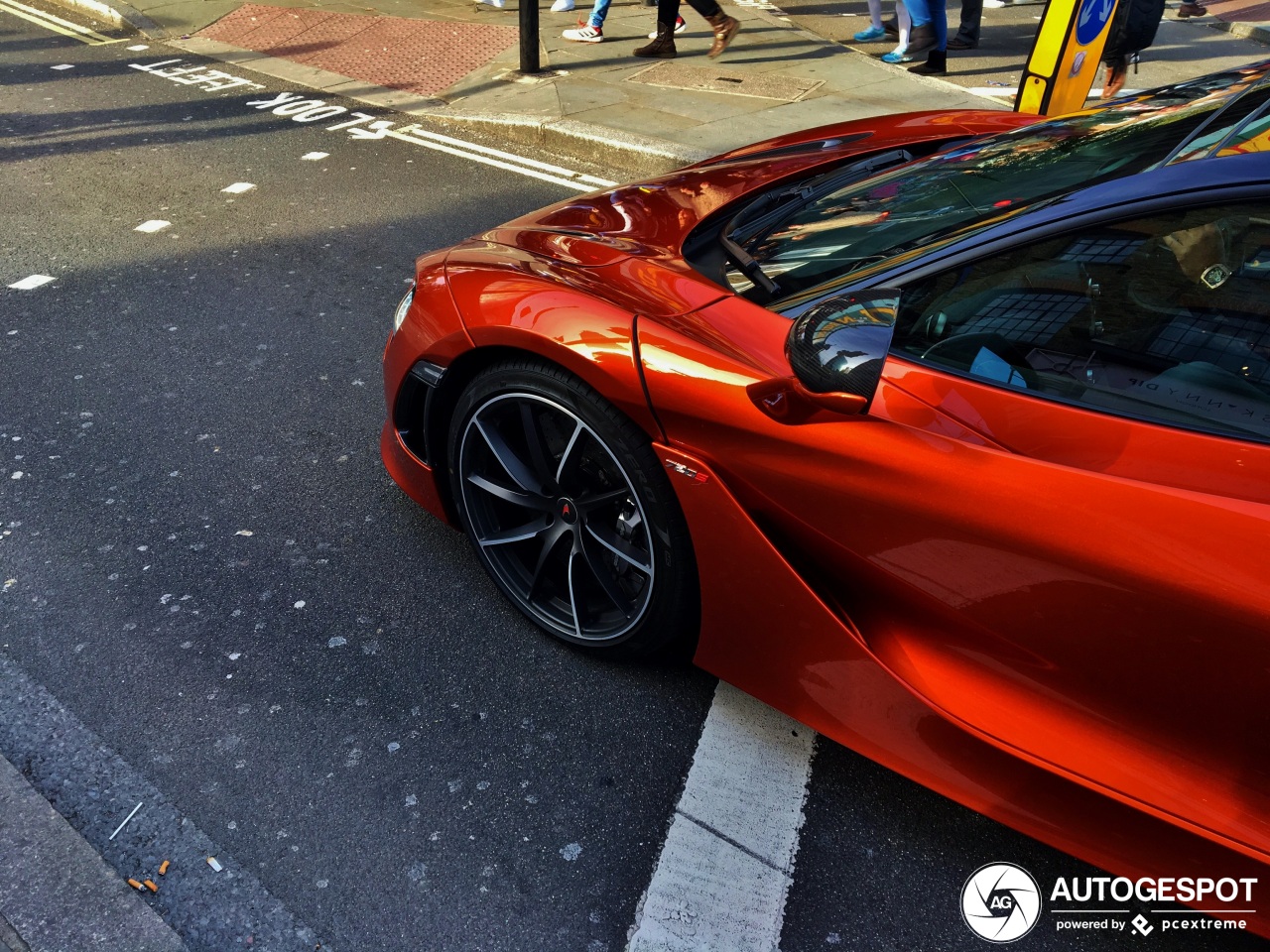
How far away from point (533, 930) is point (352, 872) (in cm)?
42

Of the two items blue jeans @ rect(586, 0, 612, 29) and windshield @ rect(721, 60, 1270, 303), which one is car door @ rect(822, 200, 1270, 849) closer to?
windshield @ rect(721, 60, 1270, 303)

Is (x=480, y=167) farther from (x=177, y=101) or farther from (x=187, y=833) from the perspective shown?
(x=187, y=833)

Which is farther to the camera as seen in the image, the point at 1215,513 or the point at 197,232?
the point at 197,232

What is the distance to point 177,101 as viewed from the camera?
805 centimetres

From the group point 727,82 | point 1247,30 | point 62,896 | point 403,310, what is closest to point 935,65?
point 727,82

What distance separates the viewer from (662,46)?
913cm

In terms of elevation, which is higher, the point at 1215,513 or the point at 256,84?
the point at 1215,513

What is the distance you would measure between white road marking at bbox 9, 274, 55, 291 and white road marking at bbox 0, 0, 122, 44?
20.1 feet

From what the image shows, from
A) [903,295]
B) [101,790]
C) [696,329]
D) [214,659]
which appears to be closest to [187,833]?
[101,790]

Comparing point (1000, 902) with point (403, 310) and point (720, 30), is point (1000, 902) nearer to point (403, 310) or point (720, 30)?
point (403, 310)

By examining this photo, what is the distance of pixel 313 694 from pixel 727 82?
701 cm

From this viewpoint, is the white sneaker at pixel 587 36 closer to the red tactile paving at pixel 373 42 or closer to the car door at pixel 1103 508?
the red tactile paving at pixel 373 42

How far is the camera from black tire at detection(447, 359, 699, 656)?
239 centimetres

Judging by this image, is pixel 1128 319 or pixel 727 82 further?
pixel 727 82
